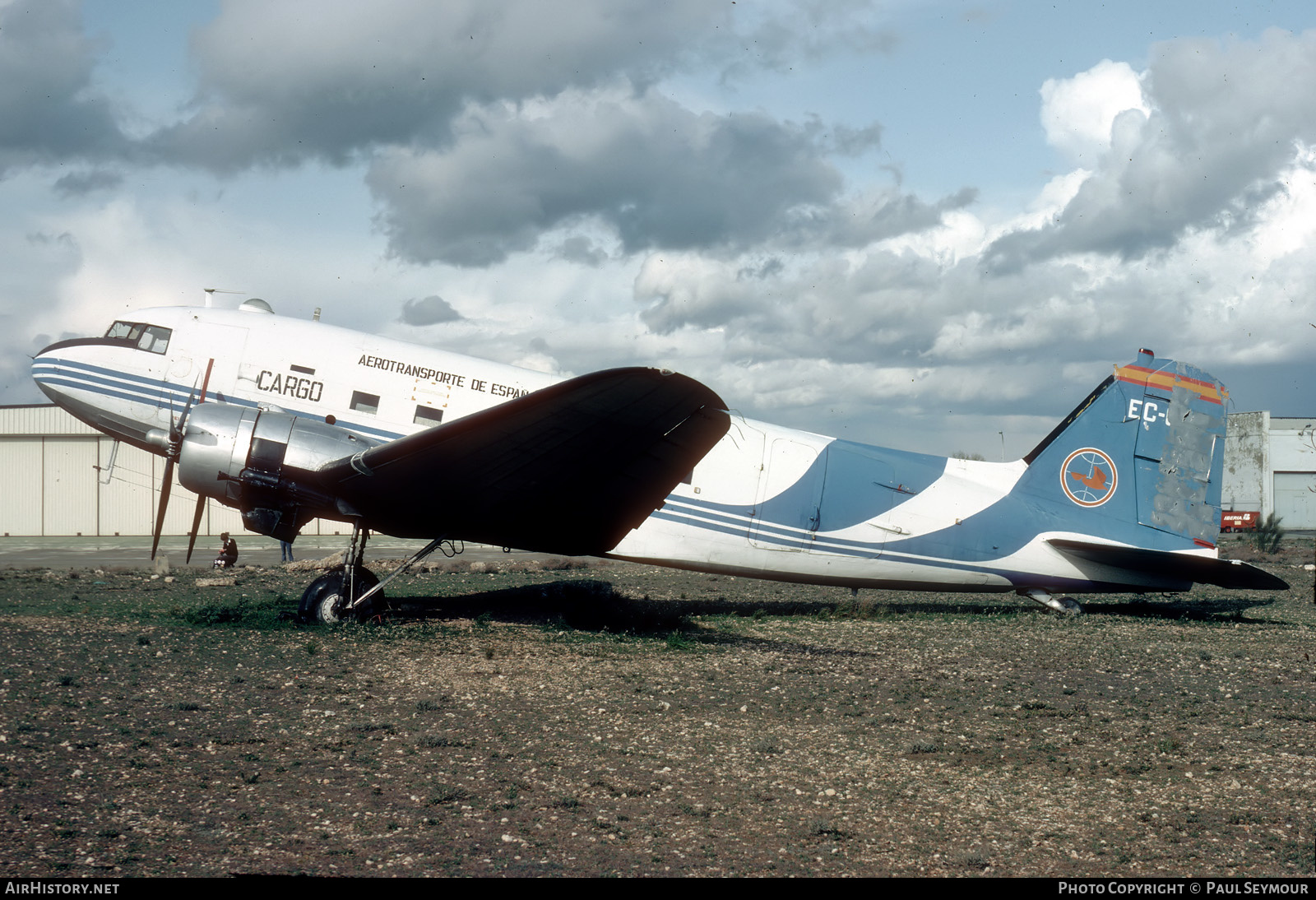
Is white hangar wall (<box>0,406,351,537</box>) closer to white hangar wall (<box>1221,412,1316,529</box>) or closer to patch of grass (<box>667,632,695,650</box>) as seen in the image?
patch of grass (<box>667,632,695,650</box>)

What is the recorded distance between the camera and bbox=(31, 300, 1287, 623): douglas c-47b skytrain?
29.0 feet

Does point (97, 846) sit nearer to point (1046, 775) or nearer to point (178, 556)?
point (1046, 775)

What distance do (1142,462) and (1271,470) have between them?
1892 inches

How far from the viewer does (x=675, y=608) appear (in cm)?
1274

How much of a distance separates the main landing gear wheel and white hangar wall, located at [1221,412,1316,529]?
5399cm

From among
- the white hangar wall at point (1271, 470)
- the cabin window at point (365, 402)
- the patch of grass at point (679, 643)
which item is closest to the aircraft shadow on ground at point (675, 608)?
the patch of grass at point (679, 643)

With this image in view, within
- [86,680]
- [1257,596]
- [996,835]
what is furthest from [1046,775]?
[1257,596]

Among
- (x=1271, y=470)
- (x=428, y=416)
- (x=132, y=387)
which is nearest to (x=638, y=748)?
(x=428, y=416)

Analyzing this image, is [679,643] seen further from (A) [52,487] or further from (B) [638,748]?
(A) [52,487]

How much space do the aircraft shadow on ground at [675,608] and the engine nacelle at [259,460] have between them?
2.30 meters

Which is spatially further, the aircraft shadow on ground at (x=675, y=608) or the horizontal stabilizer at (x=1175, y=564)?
the horizontal stabilizer at (x=1175, y=564)

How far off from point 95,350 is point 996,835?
37.4 ft

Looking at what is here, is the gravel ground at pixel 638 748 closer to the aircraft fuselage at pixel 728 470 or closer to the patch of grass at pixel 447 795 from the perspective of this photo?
the patch of grass at pixel 447 795

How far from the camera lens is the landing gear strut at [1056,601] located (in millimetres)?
12047
